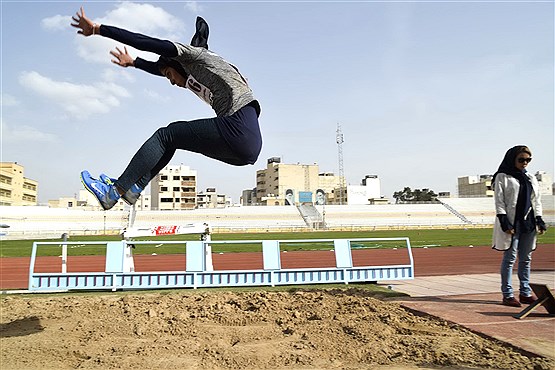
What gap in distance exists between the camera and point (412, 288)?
8.66m

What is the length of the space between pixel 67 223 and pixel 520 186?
2123 inches

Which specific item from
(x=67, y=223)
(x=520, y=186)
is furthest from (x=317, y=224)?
(x=520, y=186)

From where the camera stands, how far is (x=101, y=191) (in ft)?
11.8

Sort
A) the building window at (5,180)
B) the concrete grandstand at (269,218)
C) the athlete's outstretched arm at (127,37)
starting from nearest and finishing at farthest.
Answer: the athlete's outstretched arm at (127,37) < the concrete grandstand at (269,218) < the building window at (5,180)

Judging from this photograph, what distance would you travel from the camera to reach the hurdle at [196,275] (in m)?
8.76

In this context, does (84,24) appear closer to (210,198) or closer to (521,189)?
(521,189)

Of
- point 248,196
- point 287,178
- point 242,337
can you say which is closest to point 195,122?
point 242,337

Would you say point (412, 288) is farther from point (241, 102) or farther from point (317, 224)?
point (317, 224)

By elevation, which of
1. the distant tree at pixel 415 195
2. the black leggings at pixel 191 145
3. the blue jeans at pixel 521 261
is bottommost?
the blue jeans at pixel 521 261

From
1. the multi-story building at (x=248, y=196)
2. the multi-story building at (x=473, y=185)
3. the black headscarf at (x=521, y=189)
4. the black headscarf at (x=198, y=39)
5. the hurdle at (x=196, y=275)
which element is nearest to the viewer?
the black headscarf at (x=198, y=39)

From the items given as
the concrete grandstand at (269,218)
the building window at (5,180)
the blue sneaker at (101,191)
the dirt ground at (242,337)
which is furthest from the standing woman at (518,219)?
the building window at (5,180)

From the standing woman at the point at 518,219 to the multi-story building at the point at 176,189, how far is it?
8645 cm

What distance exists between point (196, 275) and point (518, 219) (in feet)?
20.1

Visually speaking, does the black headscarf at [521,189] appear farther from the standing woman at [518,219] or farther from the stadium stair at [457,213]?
the stadium stair at [457,213]
